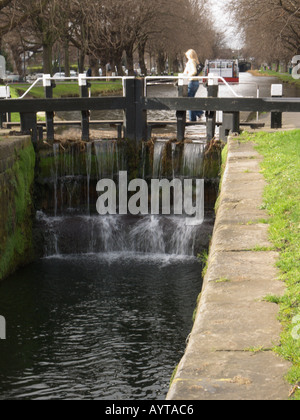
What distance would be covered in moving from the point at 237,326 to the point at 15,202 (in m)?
8.47

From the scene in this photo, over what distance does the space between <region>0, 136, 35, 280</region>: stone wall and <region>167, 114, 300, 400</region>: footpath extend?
527 cm

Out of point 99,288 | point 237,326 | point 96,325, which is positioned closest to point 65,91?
point 99,288

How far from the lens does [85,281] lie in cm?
1156

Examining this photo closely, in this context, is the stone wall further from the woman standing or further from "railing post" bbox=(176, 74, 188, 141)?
the woman standing

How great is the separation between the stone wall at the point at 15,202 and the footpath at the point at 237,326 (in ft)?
17.3

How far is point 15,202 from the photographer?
1253cm

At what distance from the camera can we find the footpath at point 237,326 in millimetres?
3846

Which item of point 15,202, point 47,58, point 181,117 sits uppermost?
point 47,58

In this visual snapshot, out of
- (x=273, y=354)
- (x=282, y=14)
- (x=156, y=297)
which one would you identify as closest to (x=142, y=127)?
(x=156, y=297)

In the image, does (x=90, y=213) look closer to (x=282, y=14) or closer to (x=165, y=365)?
(x=165, y=365)

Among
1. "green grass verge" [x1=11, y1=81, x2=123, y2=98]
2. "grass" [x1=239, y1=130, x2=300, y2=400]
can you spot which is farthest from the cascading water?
"green grass verge" [x1=11, y1=81, x2=123, y2=98]

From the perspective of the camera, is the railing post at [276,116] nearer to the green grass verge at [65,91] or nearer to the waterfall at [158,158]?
the waterfall at [158,158]

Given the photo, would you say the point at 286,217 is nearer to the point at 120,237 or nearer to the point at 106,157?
the point at 120,237

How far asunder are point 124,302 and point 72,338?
1.55 metres
